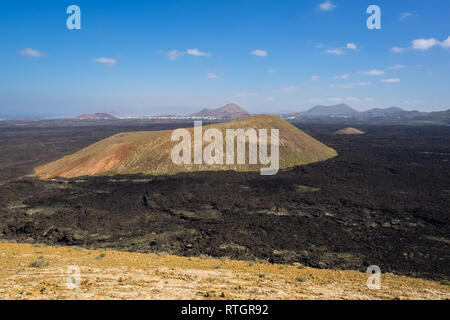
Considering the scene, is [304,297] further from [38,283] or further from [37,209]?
[37,209]

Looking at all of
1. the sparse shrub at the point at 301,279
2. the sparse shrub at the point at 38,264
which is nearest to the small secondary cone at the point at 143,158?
the sparse shrub at the point at 38,264

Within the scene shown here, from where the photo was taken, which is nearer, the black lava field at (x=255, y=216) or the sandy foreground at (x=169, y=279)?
the sandy foreground at (x=169, y=279)

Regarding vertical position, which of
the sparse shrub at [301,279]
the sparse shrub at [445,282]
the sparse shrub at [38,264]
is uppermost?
the sparse shrub at [38,264]

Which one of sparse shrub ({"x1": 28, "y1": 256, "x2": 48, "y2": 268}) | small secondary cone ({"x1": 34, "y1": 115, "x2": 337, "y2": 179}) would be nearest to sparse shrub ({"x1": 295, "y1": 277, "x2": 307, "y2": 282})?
sparse shrub ({"x1": 28, "y1": 256, "x2": 48, "y2": 268})

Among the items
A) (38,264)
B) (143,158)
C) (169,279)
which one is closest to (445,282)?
(169,279)

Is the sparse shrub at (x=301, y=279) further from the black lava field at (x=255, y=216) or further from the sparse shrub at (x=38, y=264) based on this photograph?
the sparse shrub at (x=38, y=264)

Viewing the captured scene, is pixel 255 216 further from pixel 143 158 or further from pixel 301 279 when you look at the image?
pixel 143 158
